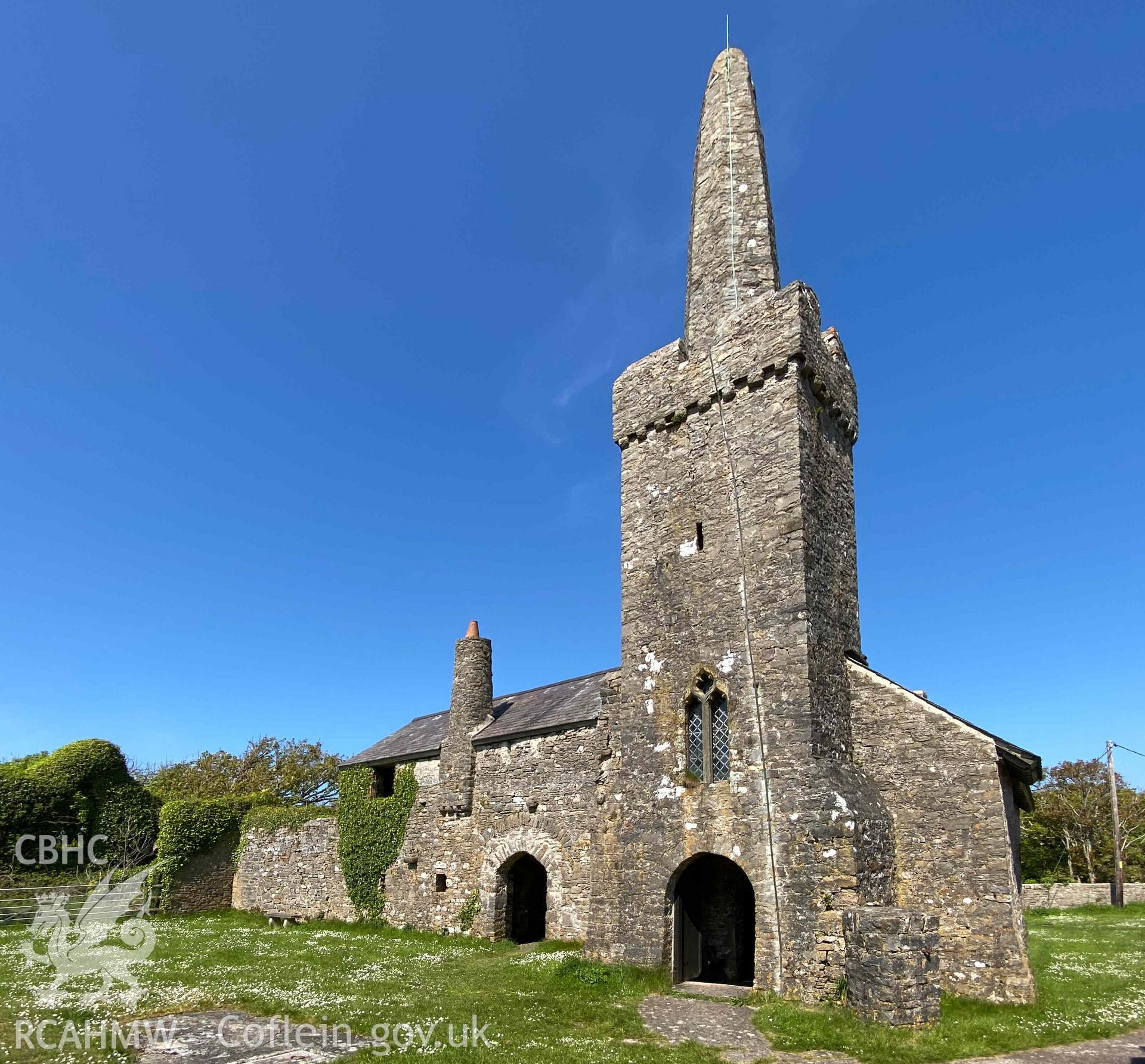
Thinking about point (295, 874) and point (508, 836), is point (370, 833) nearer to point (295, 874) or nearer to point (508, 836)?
point (295, 874)

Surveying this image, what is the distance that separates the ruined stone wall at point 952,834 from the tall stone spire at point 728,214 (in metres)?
7.96

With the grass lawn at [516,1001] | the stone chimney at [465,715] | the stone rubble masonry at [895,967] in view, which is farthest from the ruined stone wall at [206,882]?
the stone rubble masonry at [895,967]

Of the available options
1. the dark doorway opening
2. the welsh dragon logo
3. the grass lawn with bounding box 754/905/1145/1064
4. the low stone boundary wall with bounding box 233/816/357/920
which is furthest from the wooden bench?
the grass lawn with bounding box 754/905/1145/1064

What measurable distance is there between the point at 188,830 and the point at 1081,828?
4048cm

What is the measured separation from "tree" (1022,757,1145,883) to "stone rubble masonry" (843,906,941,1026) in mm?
33260

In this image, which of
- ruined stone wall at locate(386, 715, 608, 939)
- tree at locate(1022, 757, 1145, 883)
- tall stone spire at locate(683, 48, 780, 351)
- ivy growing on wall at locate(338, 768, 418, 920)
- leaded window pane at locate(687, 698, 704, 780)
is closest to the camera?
leaded window pane at locate(687, 698, 704, 780)

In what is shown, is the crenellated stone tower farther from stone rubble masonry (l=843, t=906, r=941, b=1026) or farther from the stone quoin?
stone rubble masonry (l=843, t=906, r=941, b=1026)

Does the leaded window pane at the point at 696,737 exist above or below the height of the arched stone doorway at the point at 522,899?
above

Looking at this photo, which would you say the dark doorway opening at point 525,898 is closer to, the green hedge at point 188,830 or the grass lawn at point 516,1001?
the grass lawn at point 516,1001

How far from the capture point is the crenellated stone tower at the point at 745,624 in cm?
1100

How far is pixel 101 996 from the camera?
10.7 meters

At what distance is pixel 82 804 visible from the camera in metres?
26.1

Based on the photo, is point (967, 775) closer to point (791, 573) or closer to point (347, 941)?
point (791, 573)

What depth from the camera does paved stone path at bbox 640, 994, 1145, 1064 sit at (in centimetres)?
818
